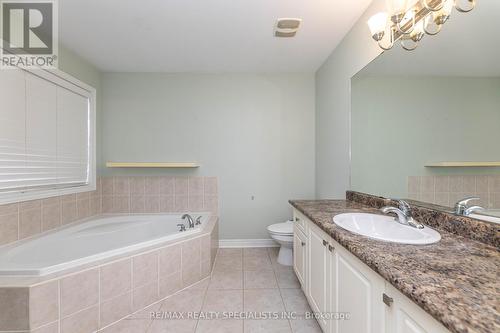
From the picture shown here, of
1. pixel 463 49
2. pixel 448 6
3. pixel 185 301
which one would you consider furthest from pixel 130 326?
pixel 448 6

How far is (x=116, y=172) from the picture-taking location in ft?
9.84

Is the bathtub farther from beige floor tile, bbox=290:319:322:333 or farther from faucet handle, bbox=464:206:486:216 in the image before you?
beige floor tile, bbox=290:319:322:333

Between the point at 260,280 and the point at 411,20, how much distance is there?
2304 millimetres

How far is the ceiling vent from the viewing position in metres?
1.93

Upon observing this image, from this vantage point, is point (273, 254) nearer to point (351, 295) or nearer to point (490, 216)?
point (351, 295)

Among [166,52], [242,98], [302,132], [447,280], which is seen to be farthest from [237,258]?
[166,52]

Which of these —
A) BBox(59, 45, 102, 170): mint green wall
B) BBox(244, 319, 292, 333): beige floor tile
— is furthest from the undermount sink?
BBox(59, 45, 102, 170): mint green wall

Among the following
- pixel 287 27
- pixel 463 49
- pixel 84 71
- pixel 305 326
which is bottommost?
pixel 305 326

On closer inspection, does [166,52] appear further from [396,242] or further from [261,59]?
[396,242]

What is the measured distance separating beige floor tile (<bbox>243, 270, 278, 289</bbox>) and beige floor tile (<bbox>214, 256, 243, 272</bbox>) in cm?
18

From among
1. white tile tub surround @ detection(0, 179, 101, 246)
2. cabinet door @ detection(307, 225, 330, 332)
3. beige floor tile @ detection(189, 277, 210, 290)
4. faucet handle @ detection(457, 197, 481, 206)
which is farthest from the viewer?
beige floor tile @ detection(189, 277, 210, 290)

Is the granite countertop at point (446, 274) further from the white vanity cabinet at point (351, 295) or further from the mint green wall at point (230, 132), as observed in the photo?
the mint green wall at point (230, 132)

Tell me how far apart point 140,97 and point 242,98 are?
1.35 meters

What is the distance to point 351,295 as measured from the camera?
41.0 inches
